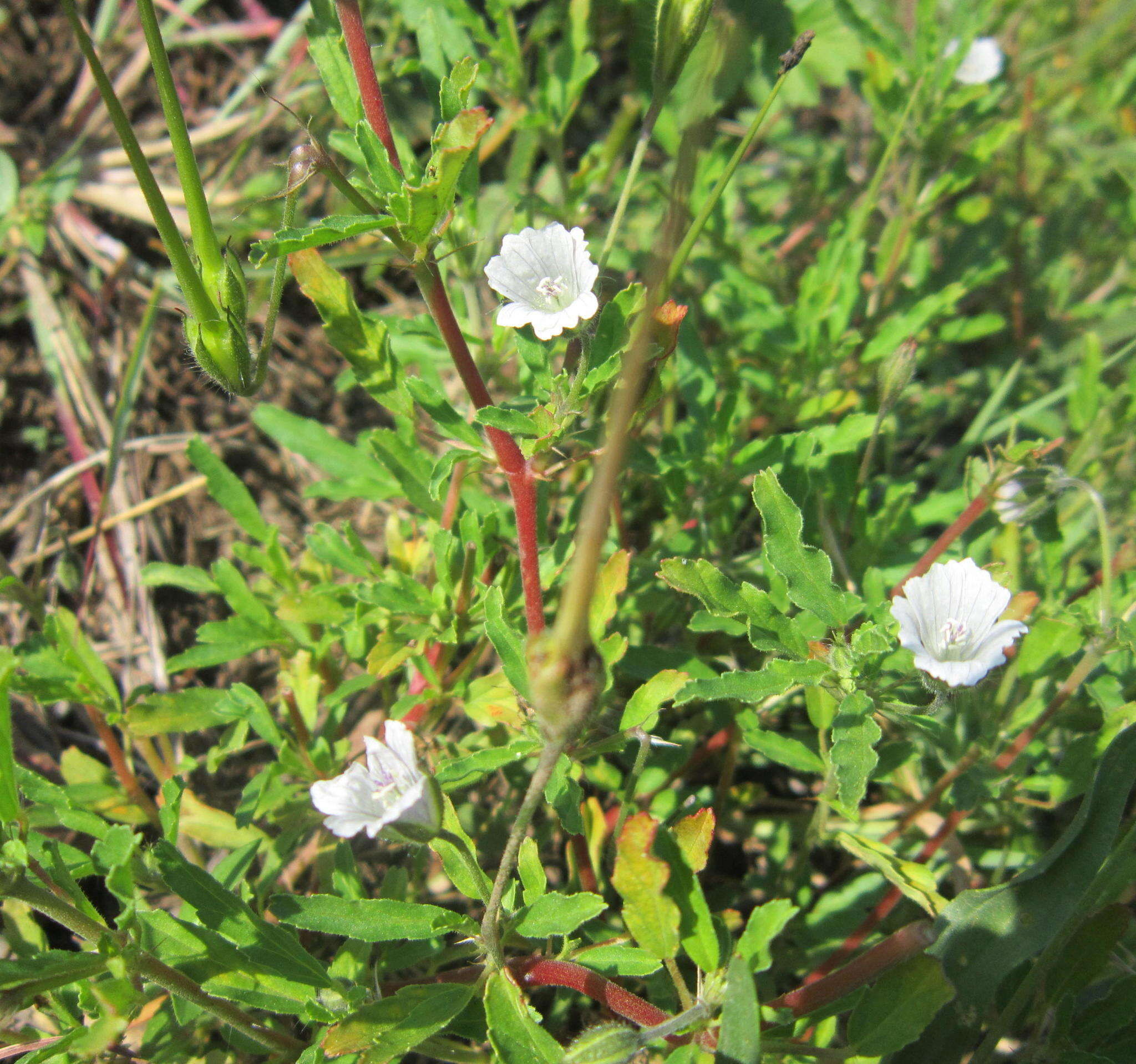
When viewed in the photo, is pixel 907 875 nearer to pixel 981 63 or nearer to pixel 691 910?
pixel 691 910

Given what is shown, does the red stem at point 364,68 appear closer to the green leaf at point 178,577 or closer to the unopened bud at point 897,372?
the unopened bud at point 897,372

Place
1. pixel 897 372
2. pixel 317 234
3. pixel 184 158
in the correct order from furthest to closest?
pixel 897 372, pixel 184 158, pixel 317 234

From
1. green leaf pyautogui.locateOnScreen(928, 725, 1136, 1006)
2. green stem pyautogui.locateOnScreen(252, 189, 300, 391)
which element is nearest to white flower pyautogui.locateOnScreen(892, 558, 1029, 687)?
green leaf pyautogui.locateOnScreen(928, 725, 1136, 1006)

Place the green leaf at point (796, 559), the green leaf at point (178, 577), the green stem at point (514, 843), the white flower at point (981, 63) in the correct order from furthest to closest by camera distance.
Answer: the white flower at point (981, 63)
the green leaf at point (178, 577)
the green leaf at point (796, 559)
the green stem at point (514, 843)

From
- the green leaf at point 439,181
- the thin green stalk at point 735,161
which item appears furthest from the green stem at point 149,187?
the thin green stalk at point 735,161

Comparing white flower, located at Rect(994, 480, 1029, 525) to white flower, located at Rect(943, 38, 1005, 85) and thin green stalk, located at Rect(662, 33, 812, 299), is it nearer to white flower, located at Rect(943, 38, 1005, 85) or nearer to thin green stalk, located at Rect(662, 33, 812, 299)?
thin green stalk, located at Rect(662, 33, 812, 299)

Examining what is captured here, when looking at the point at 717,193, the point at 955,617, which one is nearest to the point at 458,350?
the point at 717,193

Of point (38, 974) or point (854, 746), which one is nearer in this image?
point (38, 974)

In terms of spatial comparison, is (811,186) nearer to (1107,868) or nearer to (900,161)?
(900,161)
